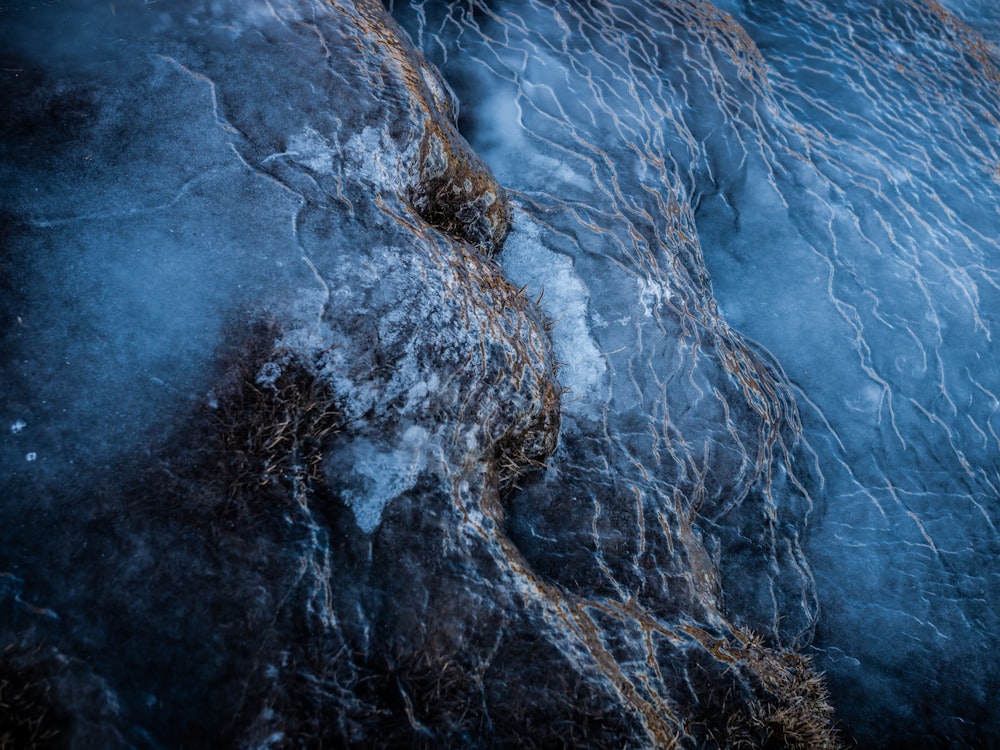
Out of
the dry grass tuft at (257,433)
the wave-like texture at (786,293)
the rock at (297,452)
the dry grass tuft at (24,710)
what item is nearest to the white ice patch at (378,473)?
the rock at (297,452)

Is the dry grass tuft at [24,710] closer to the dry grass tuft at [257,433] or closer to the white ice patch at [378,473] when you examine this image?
the dry grass tuft at [257,433]

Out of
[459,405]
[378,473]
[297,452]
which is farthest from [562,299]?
[297,452]

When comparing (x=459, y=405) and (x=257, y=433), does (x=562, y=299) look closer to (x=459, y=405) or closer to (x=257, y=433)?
(x=459, y=405)

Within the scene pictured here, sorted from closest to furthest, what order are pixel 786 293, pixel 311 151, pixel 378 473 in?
pixel 378 473 → pixel 311 151 → pixel 786 293

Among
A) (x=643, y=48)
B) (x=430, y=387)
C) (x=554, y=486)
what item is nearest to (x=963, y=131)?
(x=643, y=48)

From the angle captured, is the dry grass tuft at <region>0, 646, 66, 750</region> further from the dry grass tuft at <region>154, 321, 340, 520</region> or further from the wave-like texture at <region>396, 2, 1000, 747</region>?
the wave-like texture at <region>396, 2, 1000, 747</region>

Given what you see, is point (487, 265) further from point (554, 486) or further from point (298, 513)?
point (298, 513)

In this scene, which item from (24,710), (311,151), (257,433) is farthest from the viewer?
(311,151)
